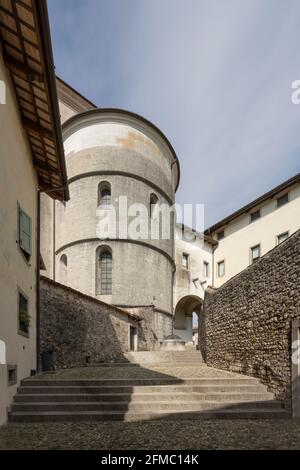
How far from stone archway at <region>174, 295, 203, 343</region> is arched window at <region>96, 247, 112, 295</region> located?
10.3 meters

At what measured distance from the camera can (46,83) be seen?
22.4 ft

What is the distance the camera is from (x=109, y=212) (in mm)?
22266

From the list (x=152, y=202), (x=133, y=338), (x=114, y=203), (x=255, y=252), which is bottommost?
(x=133, y=338)

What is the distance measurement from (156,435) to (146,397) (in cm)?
198

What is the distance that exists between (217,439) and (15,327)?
179 inches

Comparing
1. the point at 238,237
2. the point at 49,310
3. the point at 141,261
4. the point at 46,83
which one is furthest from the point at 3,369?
the point at 238,237

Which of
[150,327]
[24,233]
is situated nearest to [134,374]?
[24,233]

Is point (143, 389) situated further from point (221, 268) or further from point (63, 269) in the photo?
point (221, 268)

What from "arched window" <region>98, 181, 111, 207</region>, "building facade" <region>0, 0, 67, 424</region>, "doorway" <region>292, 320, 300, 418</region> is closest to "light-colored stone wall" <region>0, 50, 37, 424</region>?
"building facade" <region>0, 0, 67, 424</region>

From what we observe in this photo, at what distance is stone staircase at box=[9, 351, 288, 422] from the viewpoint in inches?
265

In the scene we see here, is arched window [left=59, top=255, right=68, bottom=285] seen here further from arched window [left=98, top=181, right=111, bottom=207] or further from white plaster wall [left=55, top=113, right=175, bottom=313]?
arched window [left=98, top=181, right=111, bottom=207]

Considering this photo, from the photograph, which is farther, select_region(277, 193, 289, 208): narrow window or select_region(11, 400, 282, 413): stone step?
select_region(277, 193, 289, 208): narrow window

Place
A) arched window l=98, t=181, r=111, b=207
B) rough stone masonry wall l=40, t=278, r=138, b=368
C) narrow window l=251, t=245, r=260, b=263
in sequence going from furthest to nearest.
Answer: narrow window l=251, t=245, r=260, b=263 → arched window l=98, t=181, r=111, b=207 → rough stone masonry wall l=40, t=278, r=138, b=368

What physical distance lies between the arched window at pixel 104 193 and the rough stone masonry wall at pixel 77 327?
740 cm
